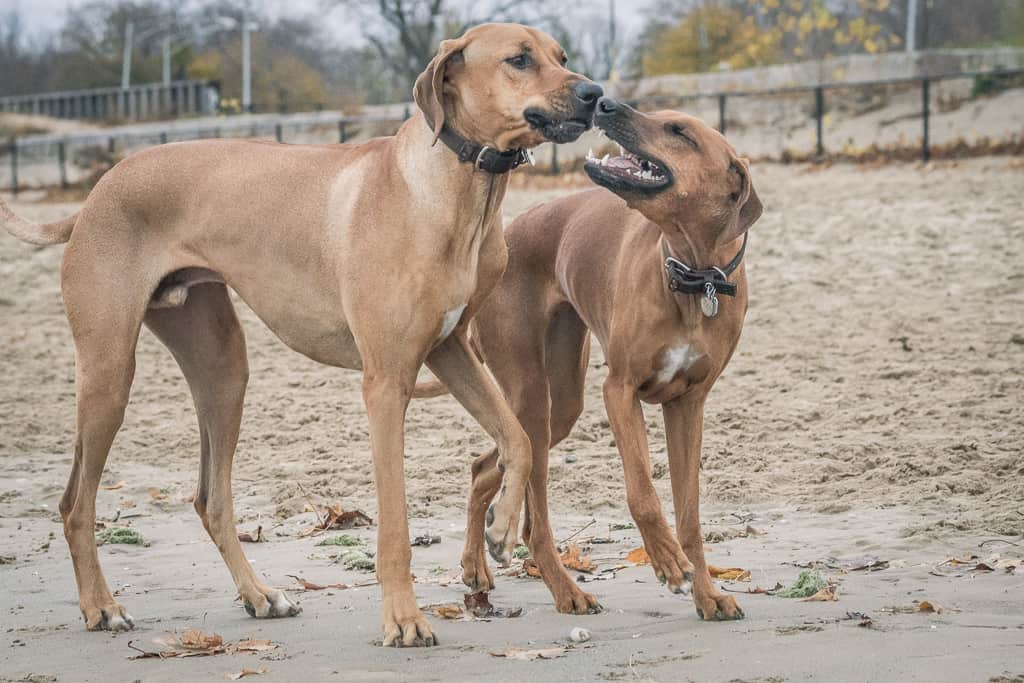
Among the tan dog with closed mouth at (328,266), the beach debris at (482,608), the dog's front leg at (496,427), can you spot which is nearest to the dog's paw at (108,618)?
the tan dog with closed mouth at (328,266)

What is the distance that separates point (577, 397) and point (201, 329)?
1556 millimetres

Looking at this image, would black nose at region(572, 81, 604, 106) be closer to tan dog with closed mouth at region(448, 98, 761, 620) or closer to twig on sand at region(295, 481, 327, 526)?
tan dog with closed mouth at region(448, 98, 761, 620)

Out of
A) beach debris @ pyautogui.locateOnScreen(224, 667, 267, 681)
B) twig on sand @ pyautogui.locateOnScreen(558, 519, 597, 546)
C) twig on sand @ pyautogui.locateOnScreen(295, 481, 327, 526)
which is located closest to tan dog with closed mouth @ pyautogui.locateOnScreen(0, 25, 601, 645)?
beach debris @ pyautogui.locateOnScreen(224, 667, 267, 681)

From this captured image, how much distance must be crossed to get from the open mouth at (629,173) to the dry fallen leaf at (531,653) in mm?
1682

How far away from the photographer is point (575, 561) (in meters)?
5.71

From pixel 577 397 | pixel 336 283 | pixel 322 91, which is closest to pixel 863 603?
pixel 577 397

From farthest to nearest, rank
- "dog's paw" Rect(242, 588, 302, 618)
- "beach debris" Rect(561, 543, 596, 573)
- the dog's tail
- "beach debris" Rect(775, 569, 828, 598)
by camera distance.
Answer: "beach debris" Rect(561, 543, 596, 573) → the dog's tail → "dog's paw" Rect(242, 588, 302, 618) → "beach debris" Rect(775, 569, 828, 598)

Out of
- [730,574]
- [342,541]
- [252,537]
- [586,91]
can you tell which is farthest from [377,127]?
[586,91]

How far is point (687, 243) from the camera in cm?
521

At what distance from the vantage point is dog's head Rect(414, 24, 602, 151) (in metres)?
4.53

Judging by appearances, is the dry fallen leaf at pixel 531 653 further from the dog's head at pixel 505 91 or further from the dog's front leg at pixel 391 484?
the dog's head at pixel 505 91

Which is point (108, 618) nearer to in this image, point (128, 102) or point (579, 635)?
point (579, 635)

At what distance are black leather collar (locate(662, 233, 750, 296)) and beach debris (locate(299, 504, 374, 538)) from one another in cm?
231

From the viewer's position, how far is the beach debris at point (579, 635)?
4520 mm
